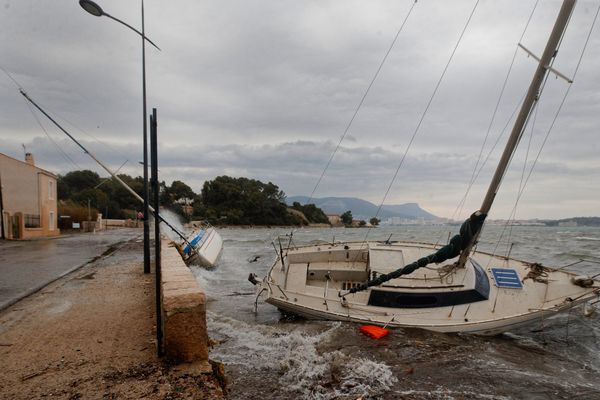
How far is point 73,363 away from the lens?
4191 millimetres

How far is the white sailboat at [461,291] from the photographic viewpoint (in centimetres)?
822

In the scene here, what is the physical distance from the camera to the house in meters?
25.5

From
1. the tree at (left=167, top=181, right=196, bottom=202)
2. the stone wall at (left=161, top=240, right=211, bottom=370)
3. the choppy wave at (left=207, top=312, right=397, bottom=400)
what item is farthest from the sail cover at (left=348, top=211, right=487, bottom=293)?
the tree at (left=167, top=181, right=196, bottom=202)

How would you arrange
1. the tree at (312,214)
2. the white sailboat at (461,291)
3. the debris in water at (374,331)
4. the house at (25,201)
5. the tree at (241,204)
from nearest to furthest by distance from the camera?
the debris in water at (374,331)
the white sailboat at (461,291)
the house at (25,201)
the tree at (241,204)
the tree at (312,214)

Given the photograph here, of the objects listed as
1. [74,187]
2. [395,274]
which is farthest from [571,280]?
[74,187]


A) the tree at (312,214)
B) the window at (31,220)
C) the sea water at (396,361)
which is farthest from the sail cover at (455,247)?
the tree at (312,214)

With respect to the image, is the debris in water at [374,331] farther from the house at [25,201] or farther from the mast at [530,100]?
the house at [25,201]

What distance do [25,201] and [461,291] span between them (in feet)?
103

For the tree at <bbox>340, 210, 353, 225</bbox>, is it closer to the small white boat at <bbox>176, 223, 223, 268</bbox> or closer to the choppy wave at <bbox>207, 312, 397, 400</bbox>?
the small white boat at <bbox>176, 223, 223, 268</bbox>

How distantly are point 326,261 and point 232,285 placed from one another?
5.08 meters

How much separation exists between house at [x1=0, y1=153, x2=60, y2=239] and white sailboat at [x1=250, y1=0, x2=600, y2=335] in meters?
23.7

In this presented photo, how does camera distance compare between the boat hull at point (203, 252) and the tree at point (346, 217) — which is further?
the tree at point (346, 217)

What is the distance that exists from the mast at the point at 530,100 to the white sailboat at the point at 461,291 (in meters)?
0.02

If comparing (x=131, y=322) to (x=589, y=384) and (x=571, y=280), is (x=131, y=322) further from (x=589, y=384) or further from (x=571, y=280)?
(x=571, y=280)
